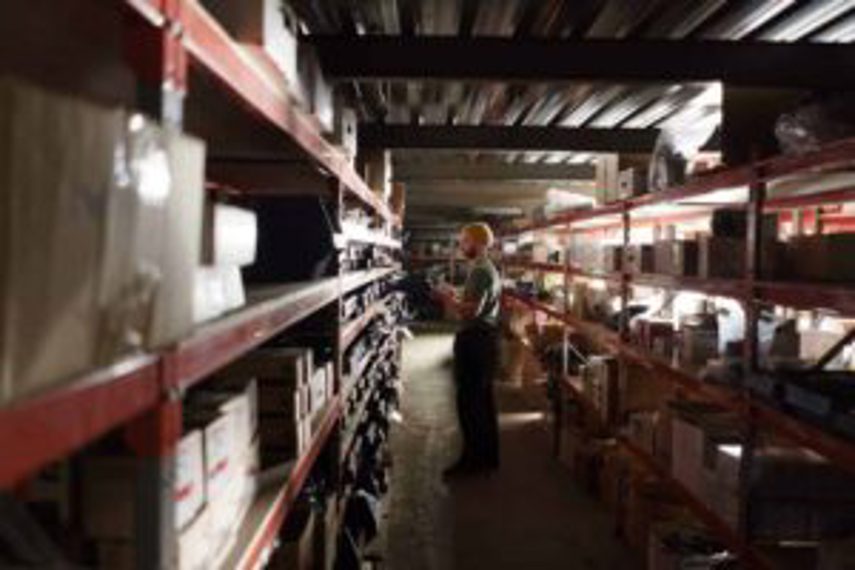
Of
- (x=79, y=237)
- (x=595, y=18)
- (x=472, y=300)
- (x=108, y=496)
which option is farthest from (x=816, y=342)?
(x=79, y=237)

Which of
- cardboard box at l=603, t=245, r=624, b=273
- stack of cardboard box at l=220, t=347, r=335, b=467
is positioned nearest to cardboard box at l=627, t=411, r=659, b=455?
cardboard box at l=603, t=245, r=624, b=273

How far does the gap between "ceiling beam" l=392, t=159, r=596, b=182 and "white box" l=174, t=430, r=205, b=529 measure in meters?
7.36

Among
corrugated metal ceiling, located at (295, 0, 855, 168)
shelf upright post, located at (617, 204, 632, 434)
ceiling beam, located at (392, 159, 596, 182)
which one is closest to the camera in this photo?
corrugated metal ceiling, located at (295, 0, 855, 168)

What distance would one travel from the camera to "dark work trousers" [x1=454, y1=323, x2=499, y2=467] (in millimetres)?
5383

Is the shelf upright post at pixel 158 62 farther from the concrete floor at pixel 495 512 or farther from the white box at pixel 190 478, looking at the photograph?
the concrete floor at pixel 495 512

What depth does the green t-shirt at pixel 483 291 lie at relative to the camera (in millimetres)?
5297

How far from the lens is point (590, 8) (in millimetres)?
3312

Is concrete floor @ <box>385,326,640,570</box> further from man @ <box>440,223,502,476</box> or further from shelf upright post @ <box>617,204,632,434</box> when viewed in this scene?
shelf upright post @ <box>617,204,632,434</box>

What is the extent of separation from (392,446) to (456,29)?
3.62 m

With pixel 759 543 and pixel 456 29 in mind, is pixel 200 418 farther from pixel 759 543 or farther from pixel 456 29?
pixel 456 29

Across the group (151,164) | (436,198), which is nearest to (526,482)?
(151,164)

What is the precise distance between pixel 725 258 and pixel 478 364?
2491 millimetres

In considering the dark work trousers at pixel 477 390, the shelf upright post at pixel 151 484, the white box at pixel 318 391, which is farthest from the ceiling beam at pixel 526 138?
the shelf upright post at pixel 151 484

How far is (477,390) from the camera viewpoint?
17.7 ft
